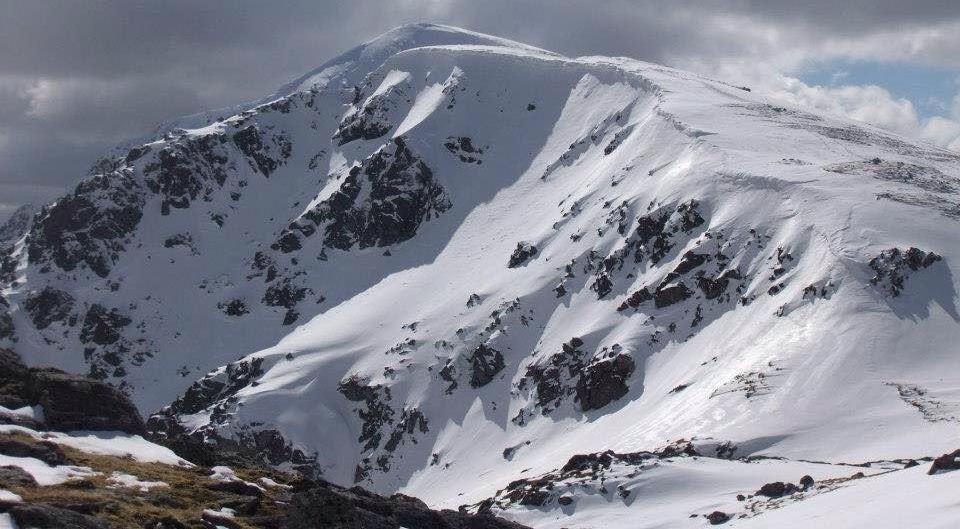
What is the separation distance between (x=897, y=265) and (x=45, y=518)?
87682mm

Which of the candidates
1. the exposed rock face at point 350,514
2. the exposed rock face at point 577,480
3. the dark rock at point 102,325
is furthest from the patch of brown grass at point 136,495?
the dark rock at point 102,325

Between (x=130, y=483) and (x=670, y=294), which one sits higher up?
(x=670, y=294)

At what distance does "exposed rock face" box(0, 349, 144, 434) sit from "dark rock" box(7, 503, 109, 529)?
1695 centimetres

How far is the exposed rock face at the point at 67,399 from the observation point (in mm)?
44000

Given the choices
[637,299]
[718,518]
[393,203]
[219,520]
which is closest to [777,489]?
[718,518]

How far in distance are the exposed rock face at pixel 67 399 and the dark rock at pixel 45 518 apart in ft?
55.6

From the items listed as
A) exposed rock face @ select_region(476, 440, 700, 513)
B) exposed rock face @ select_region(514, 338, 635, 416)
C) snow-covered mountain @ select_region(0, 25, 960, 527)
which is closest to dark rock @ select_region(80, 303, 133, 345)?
snow-covered mountain @ select_region(0, 25, 960, 527)

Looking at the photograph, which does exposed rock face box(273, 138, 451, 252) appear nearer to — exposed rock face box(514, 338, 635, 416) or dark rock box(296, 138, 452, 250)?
dark rock box(296, 138, 452, 250)

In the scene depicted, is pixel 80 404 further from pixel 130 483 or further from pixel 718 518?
pixel 718 518

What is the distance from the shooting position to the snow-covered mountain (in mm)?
83750

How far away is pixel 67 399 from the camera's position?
44.8 metres

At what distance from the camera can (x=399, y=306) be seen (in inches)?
6334

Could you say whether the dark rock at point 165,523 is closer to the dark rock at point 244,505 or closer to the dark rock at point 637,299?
the dark rock at point 244,505

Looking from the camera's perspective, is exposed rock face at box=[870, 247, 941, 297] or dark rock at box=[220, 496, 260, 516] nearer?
dark rock at box=[220, 496, 260, 516]
